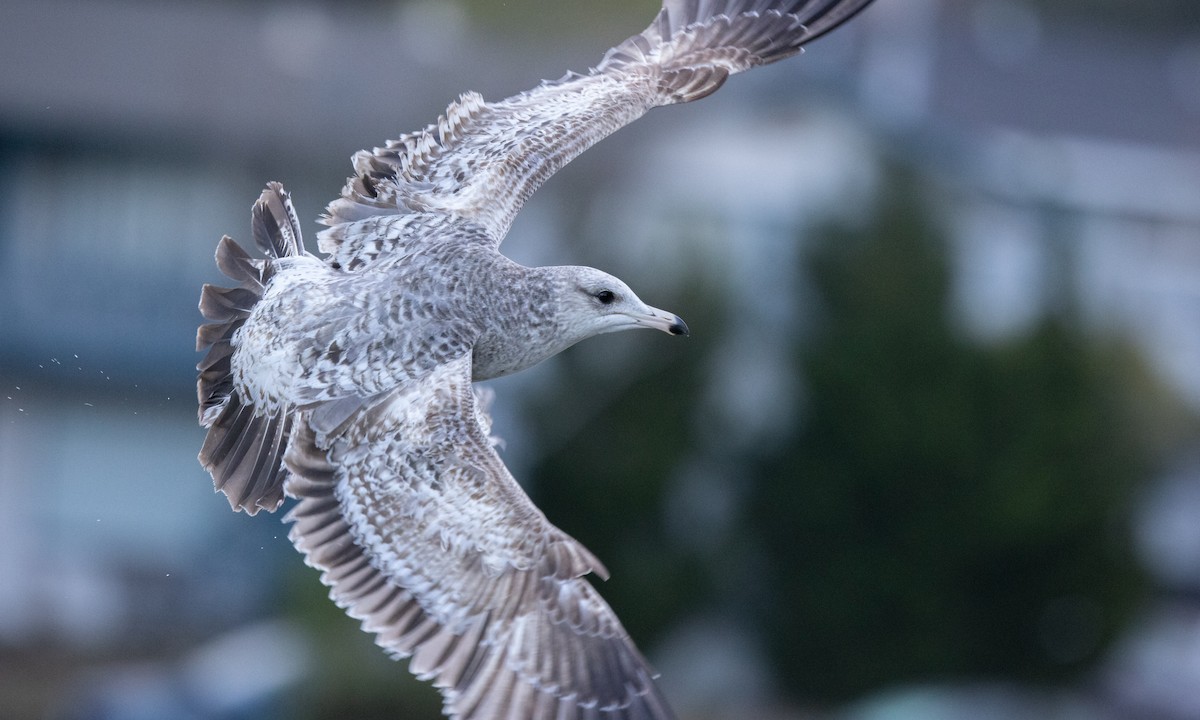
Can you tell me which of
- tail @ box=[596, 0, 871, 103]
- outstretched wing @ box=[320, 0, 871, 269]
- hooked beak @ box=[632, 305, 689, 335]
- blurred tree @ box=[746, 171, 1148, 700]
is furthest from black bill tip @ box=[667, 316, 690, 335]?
blurred tree @ box=[746, 171, 1148, 700]

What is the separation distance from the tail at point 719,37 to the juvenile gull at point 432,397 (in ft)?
1.08

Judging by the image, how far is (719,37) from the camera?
697cm

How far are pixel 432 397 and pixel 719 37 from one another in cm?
248

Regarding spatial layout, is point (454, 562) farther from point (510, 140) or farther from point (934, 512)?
point (934, 512)

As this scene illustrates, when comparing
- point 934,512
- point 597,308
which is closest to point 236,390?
point 597,308

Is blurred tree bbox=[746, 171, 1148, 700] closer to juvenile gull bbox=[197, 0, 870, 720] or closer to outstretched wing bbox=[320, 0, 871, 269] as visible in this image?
outstretched wing bbox=[320, 0, 871, 269]

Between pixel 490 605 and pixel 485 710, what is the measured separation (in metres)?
0.31

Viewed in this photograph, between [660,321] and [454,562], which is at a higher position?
[660,321]

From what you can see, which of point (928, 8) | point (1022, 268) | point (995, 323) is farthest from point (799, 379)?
point (928, 8)

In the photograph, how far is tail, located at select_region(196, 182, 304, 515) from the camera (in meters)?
5.66

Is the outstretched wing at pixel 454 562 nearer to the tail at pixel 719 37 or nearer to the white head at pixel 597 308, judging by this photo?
the white head at pixel 597 308

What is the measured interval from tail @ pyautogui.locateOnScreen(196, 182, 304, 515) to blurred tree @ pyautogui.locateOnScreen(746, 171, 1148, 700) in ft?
42.9

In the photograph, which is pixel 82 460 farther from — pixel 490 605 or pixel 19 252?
pixel 490 605

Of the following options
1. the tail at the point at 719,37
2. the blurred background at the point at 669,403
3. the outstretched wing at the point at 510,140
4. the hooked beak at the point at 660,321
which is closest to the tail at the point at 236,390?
the outstretched wing at the point at 510,140
